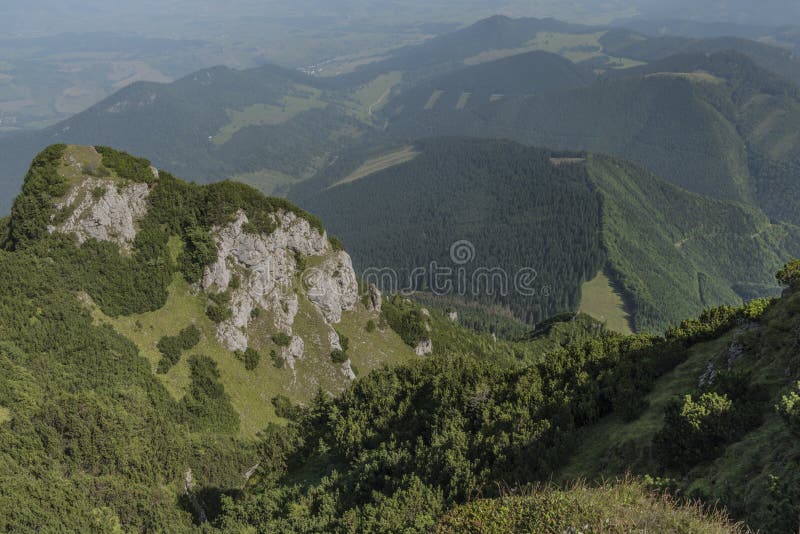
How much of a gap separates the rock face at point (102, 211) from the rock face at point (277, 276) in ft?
51.9

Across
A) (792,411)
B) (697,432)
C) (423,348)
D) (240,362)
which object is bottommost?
(423,348)

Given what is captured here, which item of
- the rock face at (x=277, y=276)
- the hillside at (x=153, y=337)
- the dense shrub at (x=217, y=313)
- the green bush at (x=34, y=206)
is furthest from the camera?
the rock face at (x=277, y=276)

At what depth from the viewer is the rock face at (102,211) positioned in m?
83.9

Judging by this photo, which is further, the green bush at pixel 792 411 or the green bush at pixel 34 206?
the green bush at pixel 34 206

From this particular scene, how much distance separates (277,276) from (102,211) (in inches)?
1379

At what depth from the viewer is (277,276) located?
104 metres

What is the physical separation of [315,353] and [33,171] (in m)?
62.9

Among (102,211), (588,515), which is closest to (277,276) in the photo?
(102,211)

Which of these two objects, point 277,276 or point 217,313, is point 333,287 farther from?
point 217,313

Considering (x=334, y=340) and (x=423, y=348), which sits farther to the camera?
(x=423, y=348)

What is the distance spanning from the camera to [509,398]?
40812 millimetres

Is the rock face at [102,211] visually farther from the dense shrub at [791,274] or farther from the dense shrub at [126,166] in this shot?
the dense shrub at [791,274]

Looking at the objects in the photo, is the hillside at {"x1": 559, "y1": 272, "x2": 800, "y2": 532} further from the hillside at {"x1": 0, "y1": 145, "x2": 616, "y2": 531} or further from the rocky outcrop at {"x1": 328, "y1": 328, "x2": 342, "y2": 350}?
the rocky outcrop at {"x1": 328, "y1": 328, "x2": 342, "y2": 350}

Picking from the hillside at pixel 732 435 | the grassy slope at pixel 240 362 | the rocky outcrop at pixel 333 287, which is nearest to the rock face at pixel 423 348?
the grassy slope at pixel 240 362
